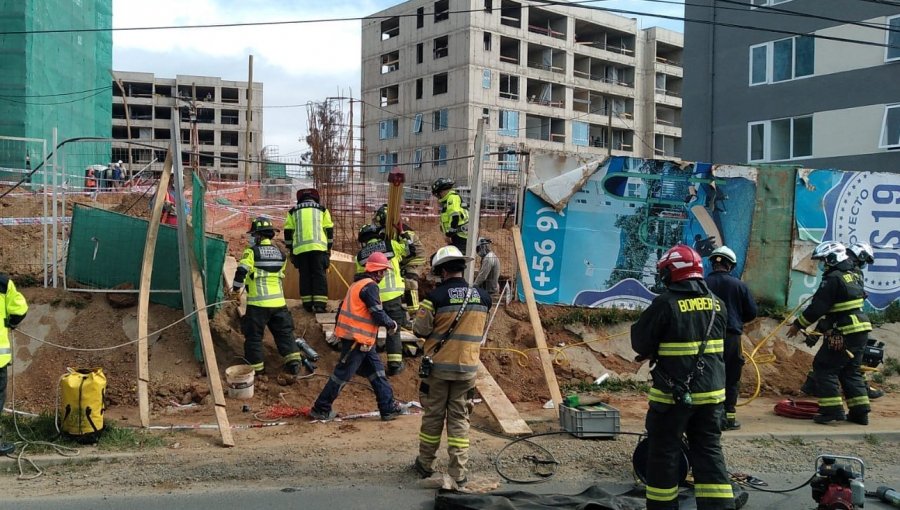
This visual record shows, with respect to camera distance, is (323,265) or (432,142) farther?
(432,142)

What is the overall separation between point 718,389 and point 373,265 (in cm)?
404

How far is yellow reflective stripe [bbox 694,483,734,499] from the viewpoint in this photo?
5184 millimetres

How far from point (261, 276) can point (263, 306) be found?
1.26 feet

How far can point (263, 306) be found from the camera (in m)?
9.00

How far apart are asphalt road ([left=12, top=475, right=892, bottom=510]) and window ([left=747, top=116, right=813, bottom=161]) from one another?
23.3 metres

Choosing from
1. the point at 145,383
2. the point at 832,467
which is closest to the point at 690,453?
the point at 832,467

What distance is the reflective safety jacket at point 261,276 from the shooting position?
29.5ft

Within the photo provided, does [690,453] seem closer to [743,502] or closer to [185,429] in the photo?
[743,502]

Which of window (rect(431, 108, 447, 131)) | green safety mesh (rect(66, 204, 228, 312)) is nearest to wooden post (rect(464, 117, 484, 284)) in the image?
green safety mesh (rect(66, 204, 228, 312))

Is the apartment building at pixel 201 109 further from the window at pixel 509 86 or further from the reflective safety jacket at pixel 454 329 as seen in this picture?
the reflective safety jacket at pixel 454 329

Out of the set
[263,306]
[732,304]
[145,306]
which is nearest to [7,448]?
[145,306]

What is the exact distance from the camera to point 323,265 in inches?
400

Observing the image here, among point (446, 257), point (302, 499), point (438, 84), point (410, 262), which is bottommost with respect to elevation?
point (302, 499)

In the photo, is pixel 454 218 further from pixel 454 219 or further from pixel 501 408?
pixel 501 408
